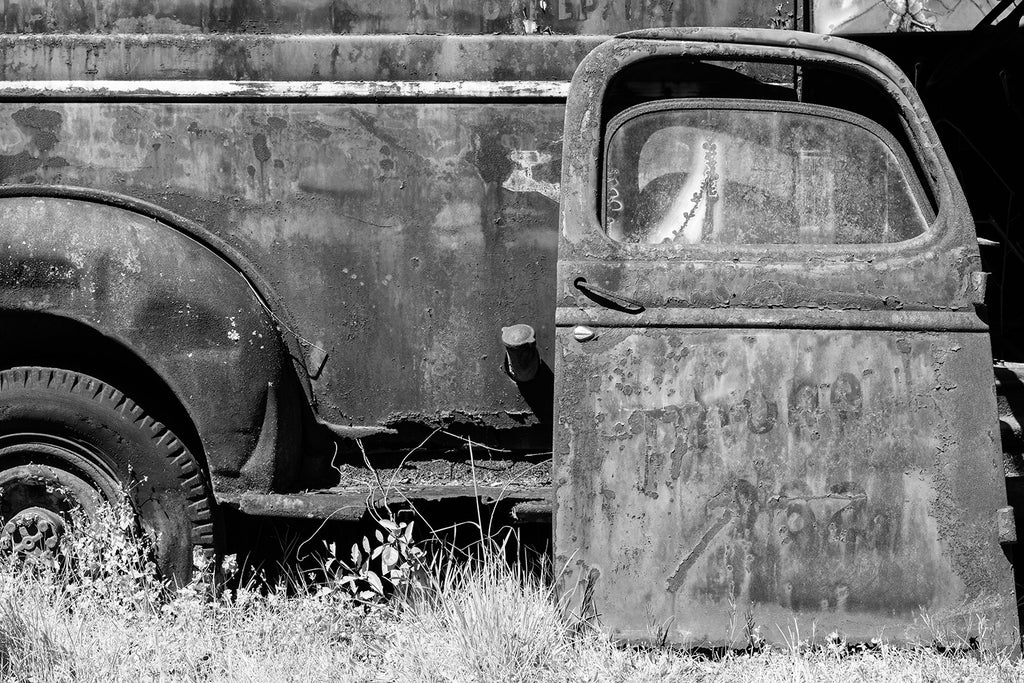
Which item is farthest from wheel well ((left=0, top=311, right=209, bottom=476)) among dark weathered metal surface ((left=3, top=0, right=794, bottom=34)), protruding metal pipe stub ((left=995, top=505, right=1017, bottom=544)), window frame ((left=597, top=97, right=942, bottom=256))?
protruding metal pipe stub ((left=995, top=505, right=1017, bottom=544))

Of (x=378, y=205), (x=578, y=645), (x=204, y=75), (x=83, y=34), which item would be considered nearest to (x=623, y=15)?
(x=378, y=205)

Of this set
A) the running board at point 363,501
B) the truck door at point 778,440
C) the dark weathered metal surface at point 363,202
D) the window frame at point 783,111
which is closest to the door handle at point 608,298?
the truck door at point 778,440

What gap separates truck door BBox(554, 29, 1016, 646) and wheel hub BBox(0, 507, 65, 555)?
55.7 inches

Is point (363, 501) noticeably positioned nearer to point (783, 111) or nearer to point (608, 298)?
point (608, 298)

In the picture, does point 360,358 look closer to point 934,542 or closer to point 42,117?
point 42,117

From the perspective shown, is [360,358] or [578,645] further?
[360,358]

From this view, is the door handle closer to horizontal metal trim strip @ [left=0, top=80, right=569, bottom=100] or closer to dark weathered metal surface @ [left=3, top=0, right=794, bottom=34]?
horizontal metal trim strip @ [left=0, top=80, right=569, bottom=100]

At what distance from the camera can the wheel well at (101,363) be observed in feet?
9.05

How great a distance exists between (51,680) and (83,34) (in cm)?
177

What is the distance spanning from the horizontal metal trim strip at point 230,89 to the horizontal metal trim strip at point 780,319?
0.78m

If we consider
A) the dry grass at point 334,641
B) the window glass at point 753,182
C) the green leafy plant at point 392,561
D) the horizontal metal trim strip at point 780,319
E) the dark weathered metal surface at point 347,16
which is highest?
the dark weathered metal surface at point 347,16

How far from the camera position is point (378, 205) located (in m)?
2.79

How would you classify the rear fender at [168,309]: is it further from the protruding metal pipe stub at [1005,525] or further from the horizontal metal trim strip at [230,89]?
the protruding metal pipe stub at [1005,525]

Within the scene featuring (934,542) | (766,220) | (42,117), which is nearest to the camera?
(934,542)
